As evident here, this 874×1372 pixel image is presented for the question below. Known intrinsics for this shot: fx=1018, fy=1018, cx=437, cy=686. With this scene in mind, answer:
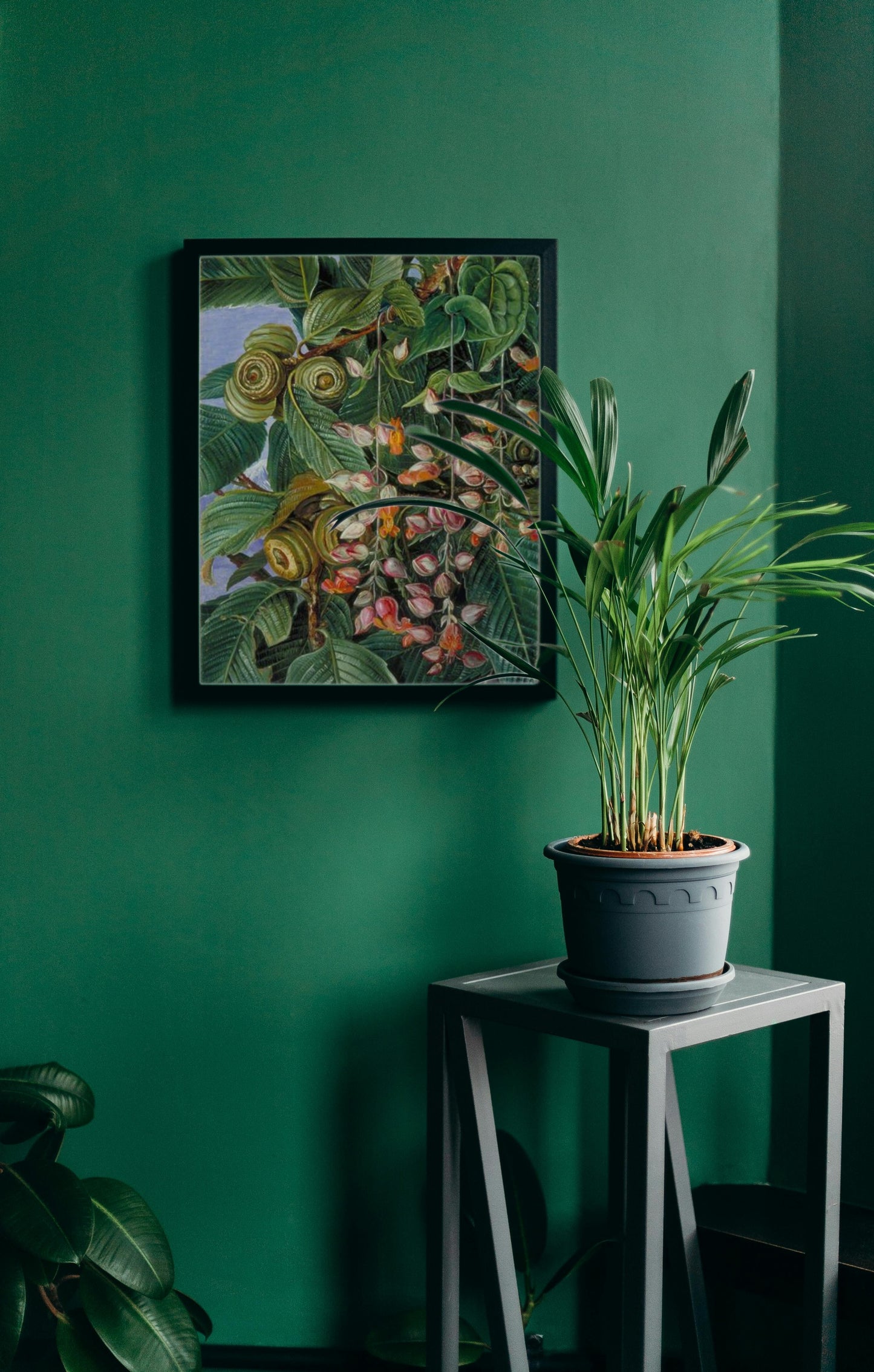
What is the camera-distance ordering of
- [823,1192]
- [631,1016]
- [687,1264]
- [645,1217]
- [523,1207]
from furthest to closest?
[523,1207] < [687,1264] < [823,1192] < [631,1016] < [645,1217]

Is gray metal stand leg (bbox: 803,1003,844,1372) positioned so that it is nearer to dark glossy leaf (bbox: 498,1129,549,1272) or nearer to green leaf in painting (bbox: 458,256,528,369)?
dark glossy leaf (bbox: 498,1129,549,1272)

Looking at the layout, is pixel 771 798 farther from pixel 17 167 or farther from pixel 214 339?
pixel 17 167

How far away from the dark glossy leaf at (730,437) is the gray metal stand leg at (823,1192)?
0.79 meters

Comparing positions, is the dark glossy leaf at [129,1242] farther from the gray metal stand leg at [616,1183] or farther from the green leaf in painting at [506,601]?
the green leaf in painting at [506,601]

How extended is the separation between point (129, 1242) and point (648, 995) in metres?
0.81

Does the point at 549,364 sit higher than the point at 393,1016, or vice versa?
the point at 549,364

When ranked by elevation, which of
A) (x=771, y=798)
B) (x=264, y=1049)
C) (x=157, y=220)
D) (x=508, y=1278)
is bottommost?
(x=508, y=1278)

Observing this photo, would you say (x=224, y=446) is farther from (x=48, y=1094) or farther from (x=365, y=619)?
(x=48, y=1094)

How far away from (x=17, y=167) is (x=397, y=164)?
657 mm

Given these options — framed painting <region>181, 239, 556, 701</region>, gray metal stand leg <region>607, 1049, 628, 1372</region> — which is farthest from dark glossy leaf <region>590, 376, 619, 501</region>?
gray metal stand leg <region>607, 1049, 628, 1372</region>

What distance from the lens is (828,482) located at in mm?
1775

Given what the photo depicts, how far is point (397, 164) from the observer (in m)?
1.74

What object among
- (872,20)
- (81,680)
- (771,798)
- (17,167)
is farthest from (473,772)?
(872,20)

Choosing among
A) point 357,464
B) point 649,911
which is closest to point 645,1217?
point 649,911
